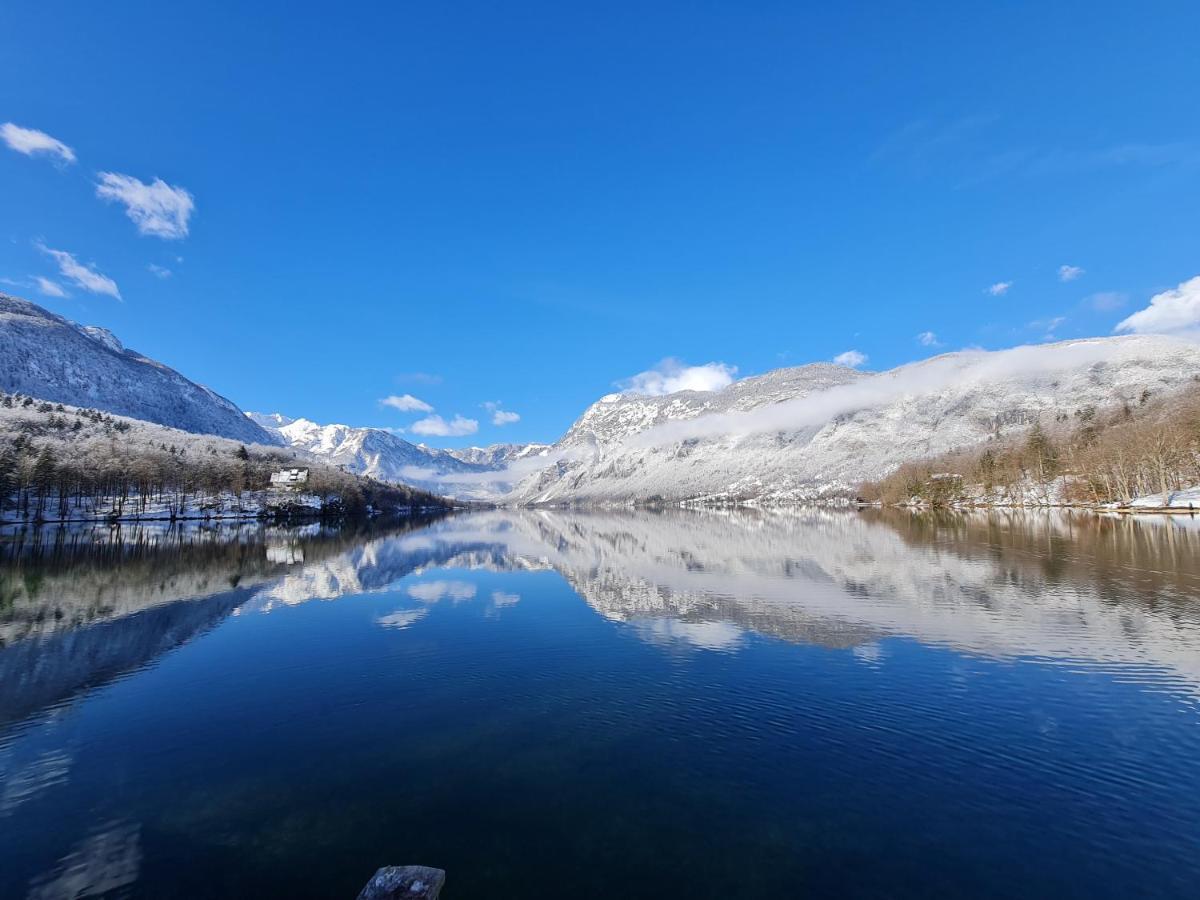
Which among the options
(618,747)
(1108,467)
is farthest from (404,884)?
(1108,467)

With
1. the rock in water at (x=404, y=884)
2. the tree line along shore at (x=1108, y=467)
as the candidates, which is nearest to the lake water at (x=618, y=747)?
the rock in water at (x=404, y=884)

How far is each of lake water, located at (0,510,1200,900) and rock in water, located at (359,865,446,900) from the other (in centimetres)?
103

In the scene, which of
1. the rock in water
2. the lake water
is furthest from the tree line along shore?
the rock in water

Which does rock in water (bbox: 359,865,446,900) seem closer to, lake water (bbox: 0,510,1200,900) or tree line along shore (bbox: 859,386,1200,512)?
lake water (bbox: 0,510,1200,900)

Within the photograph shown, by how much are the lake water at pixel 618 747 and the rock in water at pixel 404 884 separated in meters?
1.03

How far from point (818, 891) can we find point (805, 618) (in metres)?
27.5

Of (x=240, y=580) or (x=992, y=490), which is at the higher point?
(x=992, y=490)

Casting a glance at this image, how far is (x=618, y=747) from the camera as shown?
60.0 feet

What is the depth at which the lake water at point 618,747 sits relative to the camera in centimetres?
1215

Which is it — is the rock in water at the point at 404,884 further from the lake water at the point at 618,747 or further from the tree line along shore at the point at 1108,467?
the tree line along shore at the point at 1108,467

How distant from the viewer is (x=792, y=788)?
15.3 meters

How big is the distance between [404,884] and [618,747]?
9177 mm

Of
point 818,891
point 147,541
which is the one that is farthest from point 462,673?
point 147,541

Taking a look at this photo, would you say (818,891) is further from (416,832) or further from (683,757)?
(416,832)
